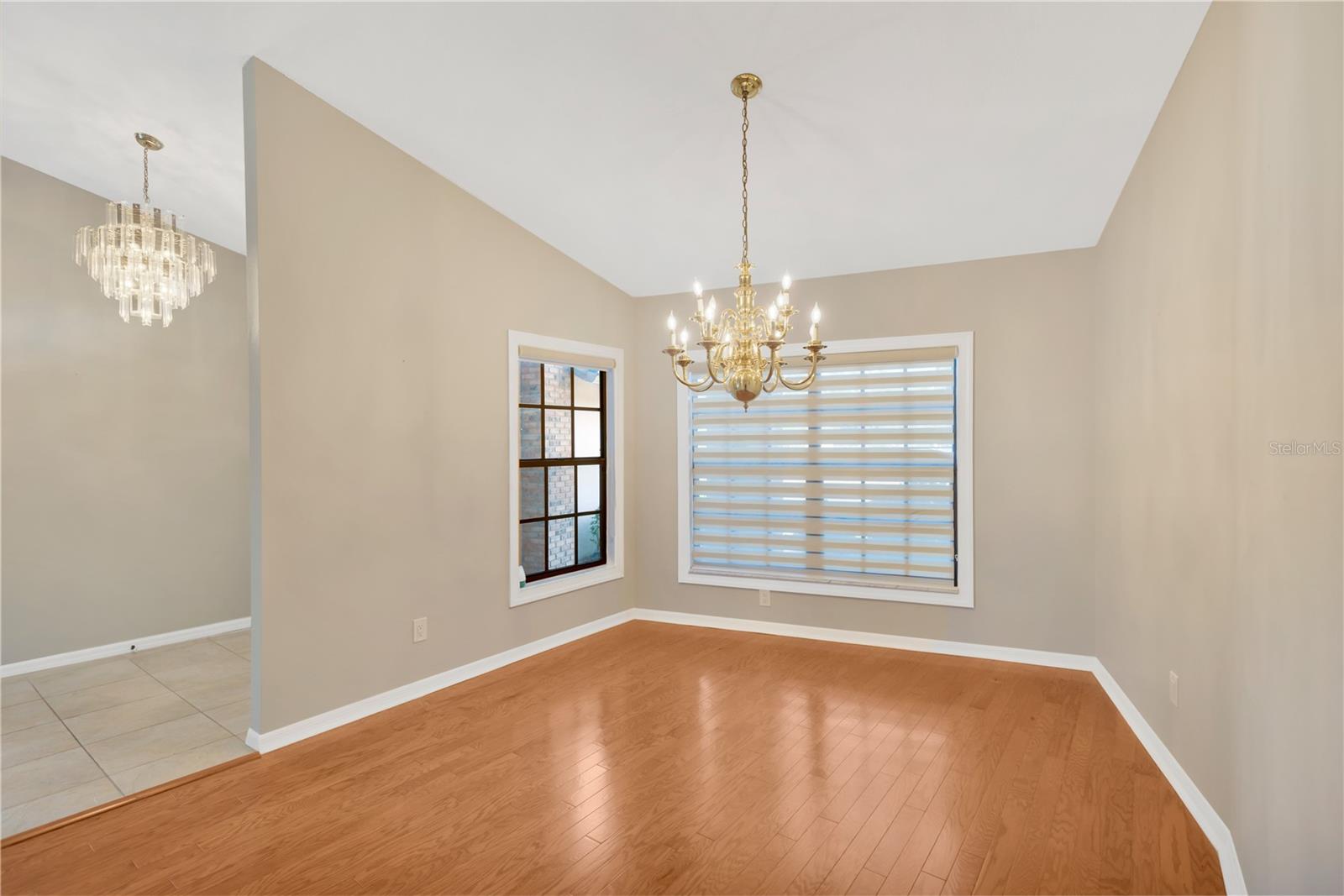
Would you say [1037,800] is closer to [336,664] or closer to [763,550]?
[763,550]

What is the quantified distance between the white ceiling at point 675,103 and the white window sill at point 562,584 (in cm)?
232

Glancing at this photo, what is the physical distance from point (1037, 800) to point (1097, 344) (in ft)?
8.25

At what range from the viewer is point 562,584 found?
4582 mm

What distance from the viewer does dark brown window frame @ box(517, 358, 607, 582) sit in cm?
461

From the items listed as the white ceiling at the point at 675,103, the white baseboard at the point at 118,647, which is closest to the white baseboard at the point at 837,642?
the white baseboard at the point at 118,647

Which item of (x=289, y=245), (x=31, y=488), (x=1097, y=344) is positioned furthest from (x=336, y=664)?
(x=1097, y=344)

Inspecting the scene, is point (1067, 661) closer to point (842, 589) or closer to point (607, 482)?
point (842, 589)

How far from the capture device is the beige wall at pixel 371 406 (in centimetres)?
300

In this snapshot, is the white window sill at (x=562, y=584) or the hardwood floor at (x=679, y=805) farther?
the white window sill at (x=562, y=584)

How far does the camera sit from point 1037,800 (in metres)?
2.49

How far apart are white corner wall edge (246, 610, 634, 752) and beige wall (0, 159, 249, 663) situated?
7.08 ft

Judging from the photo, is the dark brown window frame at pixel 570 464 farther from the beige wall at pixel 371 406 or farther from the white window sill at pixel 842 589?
the white window sill at pixel 842 589

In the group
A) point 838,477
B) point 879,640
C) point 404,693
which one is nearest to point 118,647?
point 404,693

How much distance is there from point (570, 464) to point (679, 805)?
9.15ft
